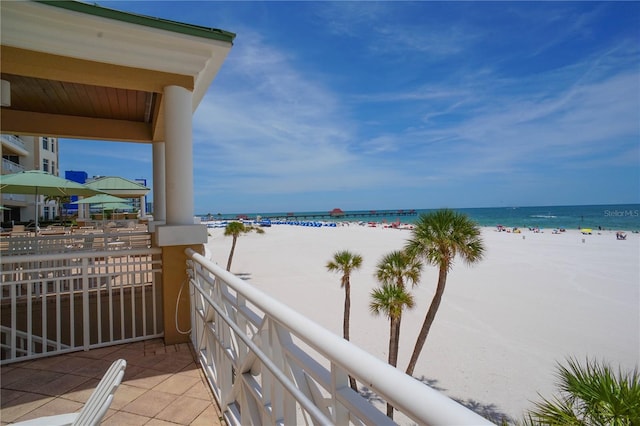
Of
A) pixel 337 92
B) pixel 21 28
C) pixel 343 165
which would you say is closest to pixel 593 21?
pixel 337 92

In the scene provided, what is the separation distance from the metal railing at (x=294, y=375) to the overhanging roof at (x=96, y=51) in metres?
2.29

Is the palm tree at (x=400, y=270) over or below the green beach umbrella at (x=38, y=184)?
below

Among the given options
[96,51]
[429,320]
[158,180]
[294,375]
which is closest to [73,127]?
[158,180]

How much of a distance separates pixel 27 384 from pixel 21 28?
10.4 ft

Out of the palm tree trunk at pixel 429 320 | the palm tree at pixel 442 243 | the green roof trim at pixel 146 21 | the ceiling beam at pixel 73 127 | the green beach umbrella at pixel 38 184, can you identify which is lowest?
the palm tree trunk at pixel 429 320

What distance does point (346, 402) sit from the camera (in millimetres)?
870

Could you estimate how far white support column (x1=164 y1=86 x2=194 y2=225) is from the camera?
11.8 feet

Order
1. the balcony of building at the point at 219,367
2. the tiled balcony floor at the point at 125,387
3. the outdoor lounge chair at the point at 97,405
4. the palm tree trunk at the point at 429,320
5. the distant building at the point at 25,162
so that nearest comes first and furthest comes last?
the balcony of building at the point at 219,367 → the outdoor lounge chair at the point at 97,405 → the tiled balcony floor at the point at 125,387 → the palm tree trunk at the point at 429,320 → the distant building at the point at 25,162

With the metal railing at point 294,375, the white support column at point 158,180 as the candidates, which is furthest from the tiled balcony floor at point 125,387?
the white support column at point 158,180

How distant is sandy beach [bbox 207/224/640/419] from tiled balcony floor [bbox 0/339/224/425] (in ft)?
22.7

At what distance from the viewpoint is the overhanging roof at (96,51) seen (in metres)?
2.87

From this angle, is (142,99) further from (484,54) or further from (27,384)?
(484,54)

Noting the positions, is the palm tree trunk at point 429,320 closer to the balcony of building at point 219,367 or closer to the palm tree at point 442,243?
the palm tree at point 442,243

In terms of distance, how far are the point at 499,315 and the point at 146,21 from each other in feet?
45.3
